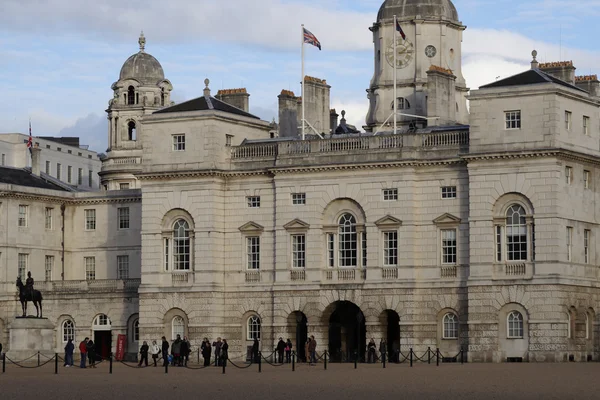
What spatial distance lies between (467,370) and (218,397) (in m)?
19.2

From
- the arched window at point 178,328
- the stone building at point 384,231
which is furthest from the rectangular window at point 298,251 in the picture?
the arched window at point 178,328

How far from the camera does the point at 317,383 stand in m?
57.1

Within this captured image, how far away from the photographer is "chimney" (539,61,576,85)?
3425 inches

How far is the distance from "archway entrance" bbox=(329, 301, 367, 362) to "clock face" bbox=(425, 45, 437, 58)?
1806cm

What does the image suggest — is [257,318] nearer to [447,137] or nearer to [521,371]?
[447,137]

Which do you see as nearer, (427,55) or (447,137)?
(447,137)

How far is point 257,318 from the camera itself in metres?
86.5

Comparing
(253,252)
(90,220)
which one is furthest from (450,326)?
(90,220)

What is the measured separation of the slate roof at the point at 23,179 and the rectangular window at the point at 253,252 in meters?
18.9

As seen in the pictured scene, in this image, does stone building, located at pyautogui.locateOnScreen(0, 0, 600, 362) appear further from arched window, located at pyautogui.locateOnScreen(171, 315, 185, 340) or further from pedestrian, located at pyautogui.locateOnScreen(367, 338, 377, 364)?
pedestrian, located at pyautogui.locateOnScreen(367, 338, 377, 364)

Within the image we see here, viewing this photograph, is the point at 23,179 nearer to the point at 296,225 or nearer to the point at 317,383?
the point at 296,225

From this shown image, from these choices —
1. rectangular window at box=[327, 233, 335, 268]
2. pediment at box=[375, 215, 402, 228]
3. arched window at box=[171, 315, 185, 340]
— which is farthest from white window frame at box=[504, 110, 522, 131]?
arched window at box=[171, 315, 185, 340]

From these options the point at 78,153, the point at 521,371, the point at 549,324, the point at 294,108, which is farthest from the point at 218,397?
the point at 78,153

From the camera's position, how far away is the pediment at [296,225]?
84688mm
